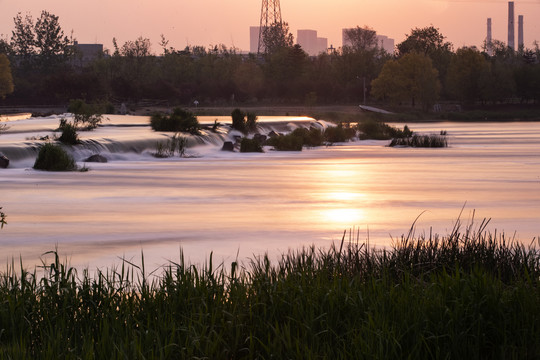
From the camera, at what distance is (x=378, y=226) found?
15.3m

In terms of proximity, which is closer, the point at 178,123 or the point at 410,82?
the point at 178,123

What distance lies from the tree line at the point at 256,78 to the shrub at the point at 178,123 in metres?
51.9

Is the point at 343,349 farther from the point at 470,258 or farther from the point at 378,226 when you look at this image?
the point at 378,226

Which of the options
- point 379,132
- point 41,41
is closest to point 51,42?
point 41,41

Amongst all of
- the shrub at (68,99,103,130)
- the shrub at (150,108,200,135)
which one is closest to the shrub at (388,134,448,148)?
the shrub at (150,108,200,135)

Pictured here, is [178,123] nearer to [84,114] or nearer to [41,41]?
[84,114]

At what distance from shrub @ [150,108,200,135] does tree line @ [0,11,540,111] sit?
170 feet

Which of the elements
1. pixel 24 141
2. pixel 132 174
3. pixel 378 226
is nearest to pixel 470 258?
pixel 378 226

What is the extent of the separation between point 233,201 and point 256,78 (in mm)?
111759

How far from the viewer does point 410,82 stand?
388 feet

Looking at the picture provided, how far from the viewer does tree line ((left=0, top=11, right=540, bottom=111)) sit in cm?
10819

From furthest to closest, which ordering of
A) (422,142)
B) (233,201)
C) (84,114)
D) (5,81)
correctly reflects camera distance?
(5,81)
(422,142)
(84,114)
(233,201)

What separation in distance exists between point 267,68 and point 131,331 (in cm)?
13317

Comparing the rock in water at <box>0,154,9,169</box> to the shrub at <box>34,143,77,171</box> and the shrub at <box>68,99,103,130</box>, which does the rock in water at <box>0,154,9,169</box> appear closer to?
the shrub at <box>34,143,77,171</box>
